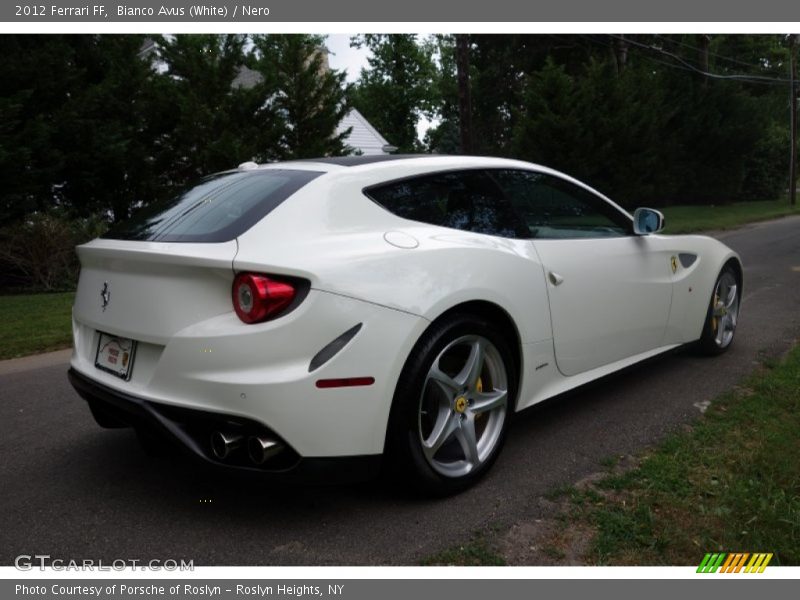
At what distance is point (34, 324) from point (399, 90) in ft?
152

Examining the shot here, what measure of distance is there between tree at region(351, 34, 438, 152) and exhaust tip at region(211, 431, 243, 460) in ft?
162

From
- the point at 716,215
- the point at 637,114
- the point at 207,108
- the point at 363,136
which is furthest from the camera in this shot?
the point at 363,136

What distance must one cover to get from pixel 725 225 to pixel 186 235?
2115 cm

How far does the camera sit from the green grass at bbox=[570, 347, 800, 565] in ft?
8.59

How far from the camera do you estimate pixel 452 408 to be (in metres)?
3.08

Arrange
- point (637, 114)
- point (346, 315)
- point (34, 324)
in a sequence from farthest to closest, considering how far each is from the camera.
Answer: point (637, 114)
point (34, 324)
point (346, 315)

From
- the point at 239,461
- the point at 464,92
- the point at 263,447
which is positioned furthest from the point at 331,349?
the point at 464,92

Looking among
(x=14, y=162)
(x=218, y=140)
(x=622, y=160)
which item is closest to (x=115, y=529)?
(x=14, y=162)

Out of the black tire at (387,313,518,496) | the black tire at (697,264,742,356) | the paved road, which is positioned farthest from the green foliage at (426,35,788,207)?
the black tire at (387,313,518,496)

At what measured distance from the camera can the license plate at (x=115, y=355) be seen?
2.92 meters

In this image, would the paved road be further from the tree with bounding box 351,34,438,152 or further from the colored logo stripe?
the tree with bounding box 351,34,438,152

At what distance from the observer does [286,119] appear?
1630cm

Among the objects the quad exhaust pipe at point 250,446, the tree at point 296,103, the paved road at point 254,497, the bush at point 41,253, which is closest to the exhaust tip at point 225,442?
the quad exhaust pipe at point 250,446

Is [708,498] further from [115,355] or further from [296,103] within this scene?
[296,103]
